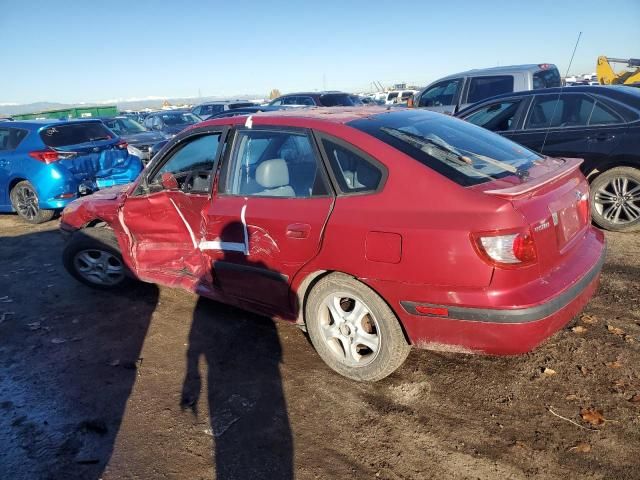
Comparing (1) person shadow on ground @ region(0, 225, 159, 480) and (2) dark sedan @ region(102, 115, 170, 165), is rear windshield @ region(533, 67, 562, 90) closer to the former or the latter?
(1) person shadow on ground @ region(0, 225, 159, 480)

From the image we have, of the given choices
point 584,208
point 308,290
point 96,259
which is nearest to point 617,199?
point 584,208

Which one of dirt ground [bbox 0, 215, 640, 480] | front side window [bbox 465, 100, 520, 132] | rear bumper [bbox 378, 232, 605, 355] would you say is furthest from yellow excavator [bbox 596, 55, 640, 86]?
rear bumper [bbox 378, 232, 605, 355]

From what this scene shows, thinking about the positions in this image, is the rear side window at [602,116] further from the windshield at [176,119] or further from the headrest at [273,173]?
the windshield at [176,119]

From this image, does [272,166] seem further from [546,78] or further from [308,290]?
[546,78]

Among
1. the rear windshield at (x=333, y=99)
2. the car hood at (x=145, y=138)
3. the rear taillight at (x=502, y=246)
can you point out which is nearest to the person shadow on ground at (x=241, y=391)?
the rear taillight at (x=502, y=246)

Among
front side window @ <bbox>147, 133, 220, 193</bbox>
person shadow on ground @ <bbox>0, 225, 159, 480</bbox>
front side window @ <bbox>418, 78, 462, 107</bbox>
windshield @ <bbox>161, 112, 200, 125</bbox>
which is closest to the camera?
person shadow on ground @ <bbox>0, 225, 159, 480</bbox>

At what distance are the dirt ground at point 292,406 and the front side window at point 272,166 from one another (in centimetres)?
120

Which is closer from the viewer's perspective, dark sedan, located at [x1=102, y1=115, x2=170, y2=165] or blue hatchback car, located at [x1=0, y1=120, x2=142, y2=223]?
blue hatchback car, located at [x1=0, y1=120, x2=142, y2=223]

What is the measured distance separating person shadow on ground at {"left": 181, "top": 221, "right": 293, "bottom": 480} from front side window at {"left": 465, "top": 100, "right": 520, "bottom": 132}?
440 cm

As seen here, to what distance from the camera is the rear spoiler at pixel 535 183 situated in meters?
2.37

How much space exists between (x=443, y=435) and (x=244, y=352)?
5.18ft

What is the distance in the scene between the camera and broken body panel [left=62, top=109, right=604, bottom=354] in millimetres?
2357

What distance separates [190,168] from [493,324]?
2809 millimetres

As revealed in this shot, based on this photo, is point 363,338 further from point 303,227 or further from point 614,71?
point 614,71
